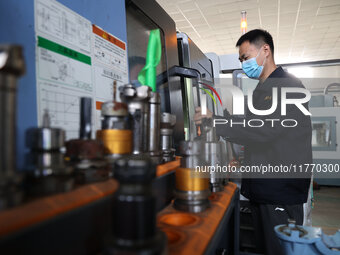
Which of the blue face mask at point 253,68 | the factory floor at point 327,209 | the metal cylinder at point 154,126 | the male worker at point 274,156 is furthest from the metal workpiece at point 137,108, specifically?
the factory floor at point 327,209

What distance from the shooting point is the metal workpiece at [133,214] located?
302mm

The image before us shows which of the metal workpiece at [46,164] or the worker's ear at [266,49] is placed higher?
the worker's ear at [266,49]

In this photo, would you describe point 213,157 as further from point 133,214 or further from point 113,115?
point 133,214

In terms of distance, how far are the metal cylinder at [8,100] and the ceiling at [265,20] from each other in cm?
452

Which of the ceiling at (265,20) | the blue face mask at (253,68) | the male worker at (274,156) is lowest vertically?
the male worker at (274,156)

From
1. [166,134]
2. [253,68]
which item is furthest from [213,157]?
[253,68]

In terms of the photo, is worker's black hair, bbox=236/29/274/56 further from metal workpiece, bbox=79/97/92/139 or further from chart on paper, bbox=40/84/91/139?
metal workpiece, bbox=79/97/92/139

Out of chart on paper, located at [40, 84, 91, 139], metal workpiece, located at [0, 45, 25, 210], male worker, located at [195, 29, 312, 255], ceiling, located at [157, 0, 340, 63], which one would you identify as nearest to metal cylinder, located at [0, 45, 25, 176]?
metal workpiece, located at [0, 45, 25, 210]

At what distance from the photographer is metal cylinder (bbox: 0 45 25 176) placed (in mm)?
260

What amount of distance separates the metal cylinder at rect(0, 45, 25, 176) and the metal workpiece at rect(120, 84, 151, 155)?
11.5 inches

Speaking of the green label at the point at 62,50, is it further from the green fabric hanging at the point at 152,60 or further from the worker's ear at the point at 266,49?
the worker's ear at the point at 266,49

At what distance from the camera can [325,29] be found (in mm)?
5695

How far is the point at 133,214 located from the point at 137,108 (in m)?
0.30

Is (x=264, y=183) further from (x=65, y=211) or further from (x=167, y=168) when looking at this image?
(x=65, y=211)
